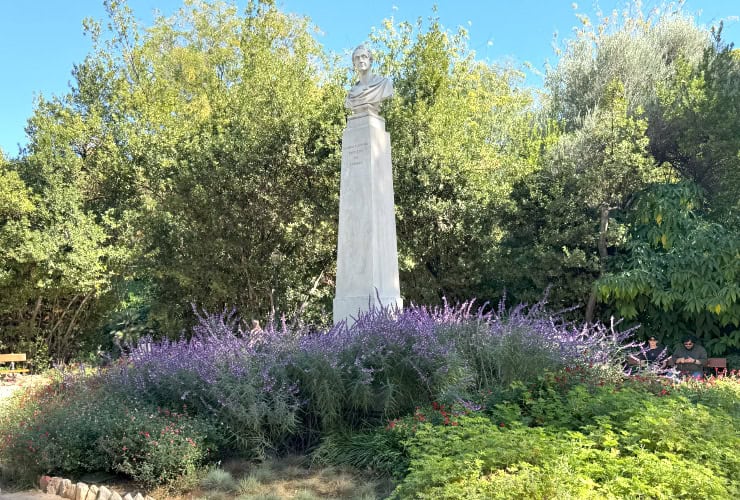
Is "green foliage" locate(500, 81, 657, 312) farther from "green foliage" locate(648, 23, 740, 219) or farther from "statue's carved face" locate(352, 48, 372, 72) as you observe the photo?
"statue's carved face" locate(352, 48, 372, 72)

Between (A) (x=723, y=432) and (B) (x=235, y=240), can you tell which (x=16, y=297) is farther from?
(A) (x=723, y=432)

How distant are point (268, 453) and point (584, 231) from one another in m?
7.25

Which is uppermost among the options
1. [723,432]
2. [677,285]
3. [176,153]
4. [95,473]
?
[176,153]

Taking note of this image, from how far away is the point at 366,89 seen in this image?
8344 millimetres

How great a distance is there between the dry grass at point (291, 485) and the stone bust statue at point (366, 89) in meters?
5.37

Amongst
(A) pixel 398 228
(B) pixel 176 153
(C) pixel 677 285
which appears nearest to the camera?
(C) pixel 677 285

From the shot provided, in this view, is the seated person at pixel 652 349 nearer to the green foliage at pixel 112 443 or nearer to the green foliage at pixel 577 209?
the green foliage at pixel 577 209

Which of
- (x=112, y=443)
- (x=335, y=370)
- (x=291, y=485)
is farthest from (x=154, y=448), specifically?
(x=335, y=370)

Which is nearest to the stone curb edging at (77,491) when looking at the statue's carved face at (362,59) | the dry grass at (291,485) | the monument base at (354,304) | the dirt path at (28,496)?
the dirt path at (28,496)

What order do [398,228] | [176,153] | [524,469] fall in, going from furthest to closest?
[176,153] → [398,228] → [524,469]

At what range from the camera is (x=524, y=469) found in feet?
10.5

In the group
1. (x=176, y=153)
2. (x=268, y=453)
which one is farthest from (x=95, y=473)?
(x=176, y=153)

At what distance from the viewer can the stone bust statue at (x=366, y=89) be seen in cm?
832

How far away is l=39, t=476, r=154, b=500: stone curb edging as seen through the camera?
363cm
